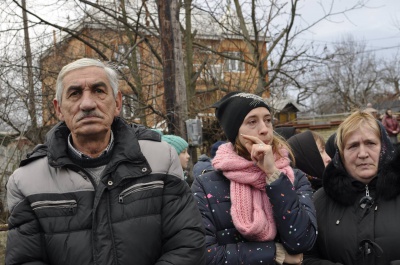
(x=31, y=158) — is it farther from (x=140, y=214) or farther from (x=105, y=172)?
(x=140, y=214)

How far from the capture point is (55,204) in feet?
7.54

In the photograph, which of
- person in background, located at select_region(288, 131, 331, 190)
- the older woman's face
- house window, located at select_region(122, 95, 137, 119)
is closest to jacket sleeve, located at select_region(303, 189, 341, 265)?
the older woman's face

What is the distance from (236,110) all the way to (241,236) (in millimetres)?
774

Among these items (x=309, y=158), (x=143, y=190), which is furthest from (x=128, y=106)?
(x=143, y=190)

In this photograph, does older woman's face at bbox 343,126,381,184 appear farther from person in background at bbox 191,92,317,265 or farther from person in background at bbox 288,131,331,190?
person in background at bbox 288,131,331,190

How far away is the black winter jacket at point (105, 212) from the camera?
88.5 inches

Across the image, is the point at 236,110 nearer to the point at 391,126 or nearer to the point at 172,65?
the point at 172,65

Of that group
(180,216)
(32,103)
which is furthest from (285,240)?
(32,103)

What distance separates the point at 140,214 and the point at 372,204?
1528 millimetres

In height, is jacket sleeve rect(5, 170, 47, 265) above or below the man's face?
below

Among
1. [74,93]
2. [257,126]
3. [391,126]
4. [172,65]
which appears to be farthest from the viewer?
[391,126]

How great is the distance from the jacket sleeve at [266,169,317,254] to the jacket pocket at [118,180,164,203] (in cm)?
66

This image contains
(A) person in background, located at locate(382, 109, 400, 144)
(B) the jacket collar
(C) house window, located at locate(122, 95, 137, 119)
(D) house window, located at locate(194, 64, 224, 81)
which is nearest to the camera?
(B) the jacket collar

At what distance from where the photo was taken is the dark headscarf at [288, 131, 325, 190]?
15.3 ft
